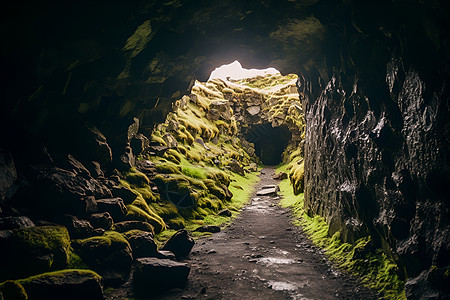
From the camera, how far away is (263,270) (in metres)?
9.54

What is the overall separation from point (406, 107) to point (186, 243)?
986 centimetres

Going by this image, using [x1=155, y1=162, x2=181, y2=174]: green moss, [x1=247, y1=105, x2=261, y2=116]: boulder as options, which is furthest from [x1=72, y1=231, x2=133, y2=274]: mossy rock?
[x1=247, y1=105, x2=261, y2=116]: boulder

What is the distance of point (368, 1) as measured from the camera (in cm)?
779

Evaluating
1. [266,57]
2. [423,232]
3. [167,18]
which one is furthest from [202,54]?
[423,232]

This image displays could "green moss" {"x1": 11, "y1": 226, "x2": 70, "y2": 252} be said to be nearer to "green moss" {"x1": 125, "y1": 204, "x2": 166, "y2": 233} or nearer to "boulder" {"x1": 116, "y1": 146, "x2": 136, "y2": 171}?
"green moss" {"x1": 125, "y1": 204, "x2": 166, "y2": 233}

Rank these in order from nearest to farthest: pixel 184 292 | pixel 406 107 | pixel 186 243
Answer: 1. pixel 406 107
2. pixel 184 292
3. pixel 186 243

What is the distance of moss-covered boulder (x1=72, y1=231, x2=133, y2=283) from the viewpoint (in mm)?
8866

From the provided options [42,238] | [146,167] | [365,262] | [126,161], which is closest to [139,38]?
[42,238]

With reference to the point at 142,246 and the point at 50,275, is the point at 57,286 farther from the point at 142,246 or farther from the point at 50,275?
the point at 142,246

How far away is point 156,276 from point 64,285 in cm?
259

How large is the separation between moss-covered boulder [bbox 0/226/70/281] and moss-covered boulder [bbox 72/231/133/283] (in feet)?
2.13

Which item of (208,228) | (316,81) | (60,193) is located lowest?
(208,228)

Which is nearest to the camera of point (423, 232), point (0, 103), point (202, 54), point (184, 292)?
point (423, 232)

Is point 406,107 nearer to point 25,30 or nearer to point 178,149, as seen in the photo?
point 25,30
